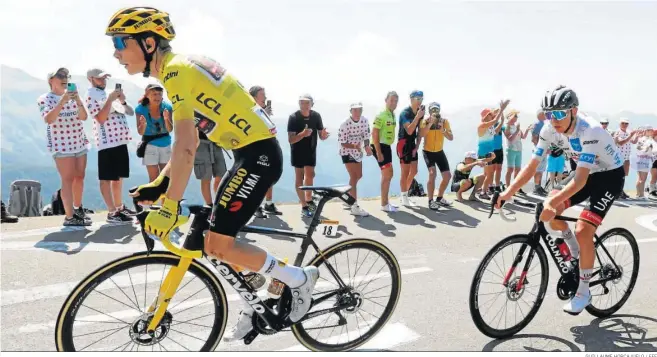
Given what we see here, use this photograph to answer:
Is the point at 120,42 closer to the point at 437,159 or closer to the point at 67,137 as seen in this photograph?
the point at 67,137

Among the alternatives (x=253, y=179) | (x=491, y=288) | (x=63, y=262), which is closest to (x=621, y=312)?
(x=491, y=288)

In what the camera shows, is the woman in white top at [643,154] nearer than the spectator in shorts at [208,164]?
No

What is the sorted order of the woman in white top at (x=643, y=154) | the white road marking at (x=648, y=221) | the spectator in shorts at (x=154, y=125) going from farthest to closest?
the woman in white top at (x=643, y=154) → the white road marking at (x=648, y=221) → the spectator in shorts at (x=154, y=125)

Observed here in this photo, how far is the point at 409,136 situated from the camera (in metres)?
10.4

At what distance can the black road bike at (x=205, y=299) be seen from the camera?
10.9ft

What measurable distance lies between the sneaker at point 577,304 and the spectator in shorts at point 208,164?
5.70m

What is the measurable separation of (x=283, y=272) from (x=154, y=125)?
5.31 m

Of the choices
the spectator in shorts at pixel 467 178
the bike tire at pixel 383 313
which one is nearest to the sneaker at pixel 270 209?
the spectator in shorts at pixel 467 178

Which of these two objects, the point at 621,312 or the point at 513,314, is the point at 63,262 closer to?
the point at 513,314

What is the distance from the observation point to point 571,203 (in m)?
4.93

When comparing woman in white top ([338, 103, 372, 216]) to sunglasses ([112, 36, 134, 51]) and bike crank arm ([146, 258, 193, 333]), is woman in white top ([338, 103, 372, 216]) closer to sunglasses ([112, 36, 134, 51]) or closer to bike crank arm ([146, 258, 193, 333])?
bike crank arm ([146, 258, 193, 333])

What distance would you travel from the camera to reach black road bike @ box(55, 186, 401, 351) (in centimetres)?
332

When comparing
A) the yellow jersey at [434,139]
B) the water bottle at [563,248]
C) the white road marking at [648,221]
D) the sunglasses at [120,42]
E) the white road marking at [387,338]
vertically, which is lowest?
the white road marking at [387,338]

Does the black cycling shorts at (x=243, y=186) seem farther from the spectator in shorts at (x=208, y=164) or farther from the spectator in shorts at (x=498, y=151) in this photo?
the spectator in shorts at (x=498, y=151)
